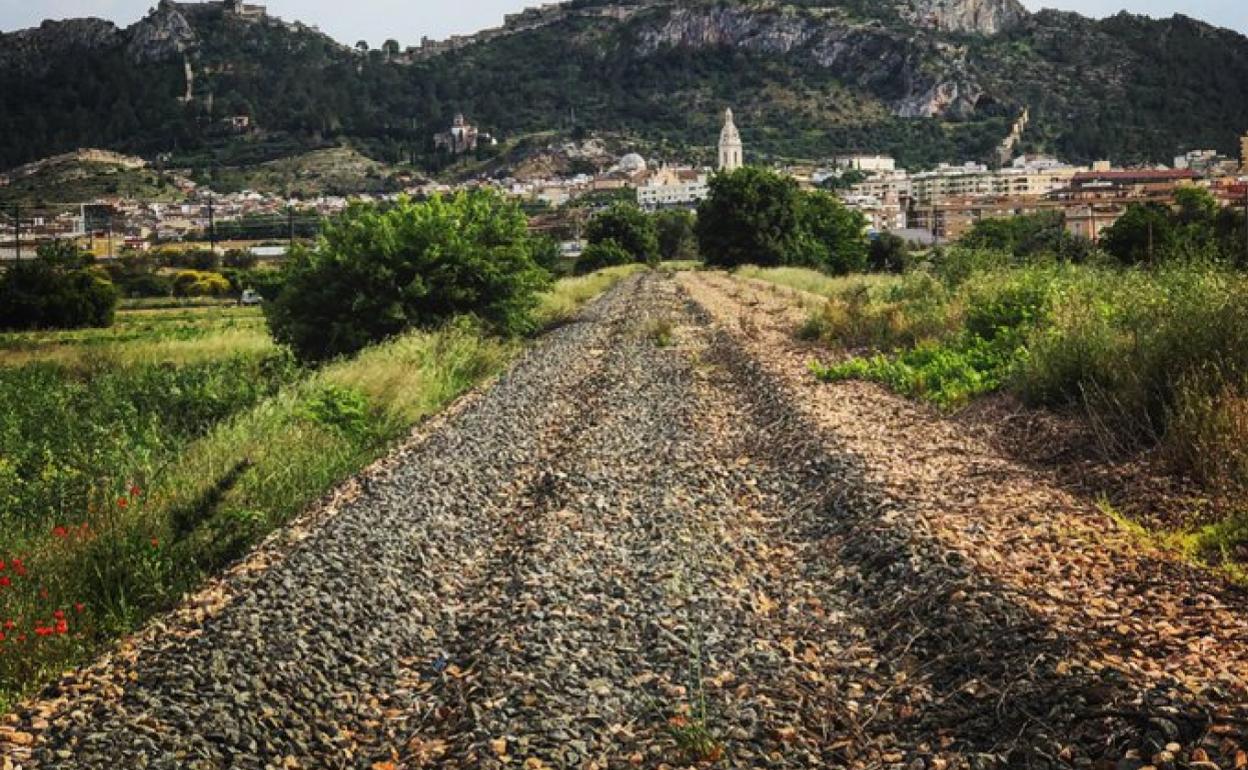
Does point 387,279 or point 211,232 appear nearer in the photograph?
point 387,279

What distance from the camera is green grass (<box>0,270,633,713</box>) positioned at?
7.05m

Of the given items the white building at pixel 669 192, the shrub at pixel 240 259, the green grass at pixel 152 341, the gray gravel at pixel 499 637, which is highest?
the white building at pixel 669 192

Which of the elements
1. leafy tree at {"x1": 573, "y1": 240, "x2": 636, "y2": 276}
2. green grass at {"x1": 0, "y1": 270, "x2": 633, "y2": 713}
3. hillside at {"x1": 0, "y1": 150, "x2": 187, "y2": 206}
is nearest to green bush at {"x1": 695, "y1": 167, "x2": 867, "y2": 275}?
leafy tree at {"x1": 573, "y1": 240, "x2": 636, "y2": 276}

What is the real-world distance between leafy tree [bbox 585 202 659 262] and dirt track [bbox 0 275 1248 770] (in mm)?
79074

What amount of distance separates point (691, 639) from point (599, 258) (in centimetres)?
7330

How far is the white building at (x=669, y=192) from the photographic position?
187m

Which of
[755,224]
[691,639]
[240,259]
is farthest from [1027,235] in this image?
[240,259]

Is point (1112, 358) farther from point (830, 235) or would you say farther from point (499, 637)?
point (830, 235)

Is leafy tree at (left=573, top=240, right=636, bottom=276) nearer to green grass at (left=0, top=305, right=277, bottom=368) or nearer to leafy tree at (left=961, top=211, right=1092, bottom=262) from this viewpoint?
leafy tree at (left=961, top=211, right=1092, bottom=262)

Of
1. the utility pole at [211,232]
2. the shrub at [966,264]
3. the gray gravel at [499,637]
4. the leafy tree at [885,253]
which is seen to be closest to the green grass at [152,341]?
the shrub at [966,264]

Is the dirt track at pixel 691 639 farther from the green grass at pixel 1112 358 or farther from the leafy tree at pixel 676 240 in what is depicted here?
the leafy tree at pixel 676 240

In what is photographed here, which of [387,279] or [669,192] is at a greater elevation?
[669,192]

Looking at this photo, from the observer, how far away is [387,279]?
22203 mm

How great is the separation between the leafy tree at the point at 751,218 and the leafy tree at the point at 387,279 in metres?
46.2
